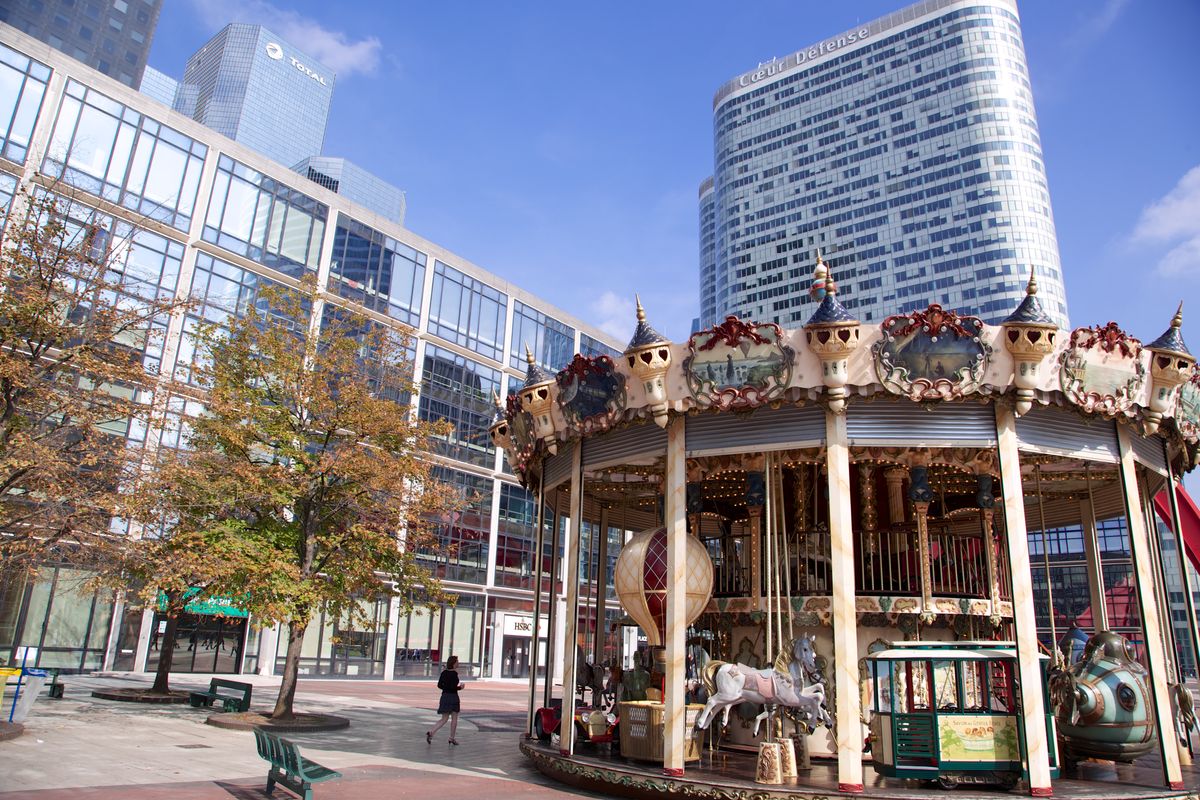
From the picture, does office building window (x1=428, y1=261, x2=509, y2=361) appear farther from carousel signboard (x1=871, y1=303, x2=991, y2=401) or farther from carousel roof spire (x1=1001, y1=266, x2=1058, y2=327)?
carousel roof spire (x1=1001, y1=266, x2=1058, y2=327)

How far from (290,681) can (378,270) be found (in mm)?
32507

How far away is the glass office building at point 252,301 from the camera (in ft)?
118

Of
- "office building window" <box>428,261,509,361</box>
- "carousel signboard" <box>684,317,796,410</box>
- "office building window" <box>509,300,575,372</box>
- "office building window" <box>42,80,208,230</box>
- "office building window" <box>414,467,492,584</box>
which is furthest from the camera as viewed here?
"office building window" <box>509,300,575,372</box>

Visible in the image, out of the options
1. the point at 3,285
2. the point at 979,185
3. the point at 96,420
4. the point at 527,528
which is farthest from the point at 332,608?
the point at 979,185

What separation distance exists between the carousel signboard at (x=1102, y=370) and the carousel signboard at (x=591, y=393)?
6.98 metres

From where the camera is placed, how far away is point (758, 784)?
11273 mm

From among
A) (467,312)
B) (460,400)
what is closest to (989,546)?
(460,400)

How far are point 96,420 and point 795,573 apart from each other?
50.8 feet

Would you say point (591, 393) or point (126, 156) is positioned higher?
point (126, 156)

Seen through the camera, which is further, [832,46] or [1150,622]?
[832,46]

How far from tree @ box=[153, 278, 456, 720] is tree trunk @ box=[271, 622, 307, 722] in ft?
0.14

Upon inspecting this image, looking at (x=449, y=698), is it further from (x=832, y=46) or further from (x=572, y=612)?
(x=832, y=46)

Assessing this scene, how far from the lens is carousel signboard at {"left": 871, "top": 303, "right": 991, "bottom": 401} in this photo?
39.9 feet

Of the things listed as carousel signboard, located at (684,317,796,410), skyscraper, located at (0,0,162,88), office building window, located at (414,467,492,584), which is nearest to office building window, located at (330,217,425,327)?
office building window, located at (414,467,492,584)
